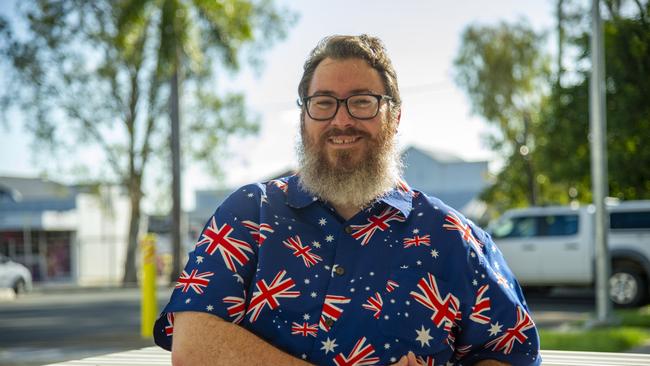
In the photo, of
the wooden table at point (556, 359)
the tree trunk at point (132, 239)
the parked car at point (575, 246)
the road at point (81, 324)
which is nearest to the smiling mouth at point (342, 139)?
the wooden table at point (556, 359)

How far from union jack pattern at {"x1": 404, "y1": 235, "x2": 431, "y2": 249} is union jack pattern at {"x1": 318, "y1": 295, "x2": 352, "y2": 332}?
0.88ft

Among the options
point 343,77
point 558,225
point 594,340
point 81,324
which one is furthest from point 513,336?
point 558,225

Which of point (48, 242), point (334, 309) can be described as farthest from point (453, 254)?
point (48, 242)

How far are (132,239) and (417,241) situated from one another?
28775 mm

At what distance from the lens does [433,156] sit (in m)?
58.1

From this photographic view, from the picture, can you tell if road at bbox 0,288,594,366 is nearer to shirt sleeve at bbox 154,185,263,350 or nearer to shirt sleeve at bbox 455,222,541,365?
shirt sleeve at bbox 154,185,263,350

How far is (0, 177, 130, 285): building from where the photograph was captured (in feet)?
131

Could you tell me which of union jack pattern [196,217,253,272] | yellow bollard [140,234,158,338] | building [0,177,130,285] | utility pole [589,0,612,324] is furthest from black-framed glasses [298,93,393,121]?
building [0,177,130,285]

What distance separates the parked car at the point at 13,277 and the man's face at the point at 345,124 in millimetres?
24478

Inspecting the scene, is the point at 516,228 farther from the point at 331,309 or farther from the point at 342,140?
the point at 331,309

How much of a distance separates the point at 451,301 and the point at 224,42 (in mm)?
21035

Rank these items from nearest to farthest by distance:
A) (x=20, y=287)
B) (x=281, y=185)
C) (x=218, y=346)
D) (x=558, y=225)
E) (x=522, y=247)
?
(x=218, y=346) → (x=281, y=185) → (x=558, y=225) → (x=522, y=247) → (x=20, y=287)

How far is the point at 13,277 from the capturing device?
83.1 feet

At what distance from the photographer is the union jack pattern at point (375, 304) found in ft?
8.07
